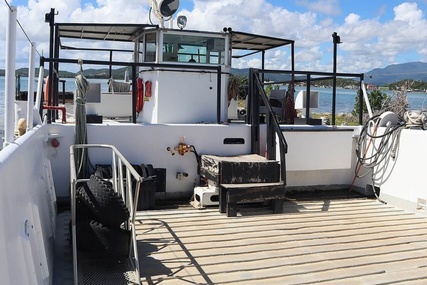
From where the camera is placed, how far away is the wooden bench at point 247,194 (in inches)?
224

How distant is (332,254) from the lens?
4418mm

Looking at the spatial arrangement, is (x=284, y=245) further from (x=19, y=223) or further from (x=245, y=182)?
(x=19, y=223)

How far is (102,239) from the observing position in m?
3.79

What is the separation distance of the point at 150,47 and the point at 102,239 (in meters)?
4.45

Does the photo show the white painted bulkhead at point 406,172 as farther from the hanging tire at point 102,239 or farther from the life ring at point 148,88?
the hanging tire at point 102,239

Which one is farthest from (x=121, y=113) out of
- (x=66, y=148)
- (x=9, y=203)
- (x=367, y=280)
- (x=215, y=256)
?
(x=9, y=203)

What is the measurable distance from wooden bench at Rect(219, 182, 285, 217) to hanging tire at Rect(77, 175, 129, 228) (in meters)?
2.05

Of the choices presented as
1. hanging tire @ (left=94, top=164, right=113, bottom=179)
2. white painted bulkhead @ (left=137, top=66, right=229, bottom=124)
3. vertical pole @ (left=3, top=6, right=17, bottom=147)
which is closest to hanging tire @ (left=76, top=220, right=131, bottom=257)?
vertical pole @ (left=3, top=6, right=17, bottom=147)

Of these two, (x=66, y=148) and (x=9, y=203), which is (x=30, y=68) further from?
(x=9, y=203)

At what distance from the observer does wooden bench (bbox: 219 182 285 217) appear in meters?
5.68

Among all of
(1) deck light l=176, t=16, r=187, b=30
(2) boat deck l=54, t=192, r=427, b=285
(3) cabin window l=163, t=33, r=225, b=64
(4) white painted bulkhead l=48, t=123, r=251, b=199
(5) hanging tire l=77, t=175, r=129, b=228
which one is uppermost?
(1) deck light l=176, t=16, r=187, b=30

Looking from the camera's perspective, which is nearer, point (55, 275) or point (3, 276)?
point (3, 276)

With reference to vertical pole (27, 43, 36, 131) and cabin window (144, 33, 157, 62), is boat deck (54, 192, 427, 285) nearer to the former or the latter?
vertical pole (27, 43, 36, 131)

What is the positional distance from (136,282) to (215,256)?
949mm
